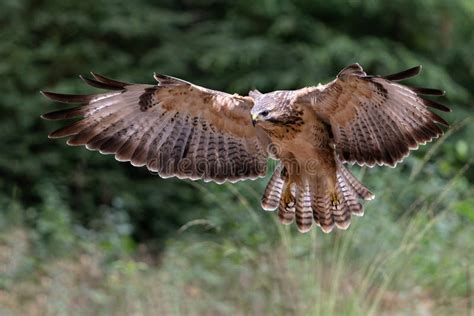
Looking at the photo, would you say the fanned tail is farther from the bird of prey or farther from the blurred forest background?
the blurred forest background

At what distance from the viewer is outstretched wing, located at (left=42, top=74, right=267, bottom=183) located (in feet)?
18.8

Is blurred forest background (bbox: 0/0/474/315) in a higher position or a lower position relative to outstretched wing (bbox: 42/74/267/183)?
lower

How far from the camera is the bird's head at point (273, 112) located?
5.27 metres

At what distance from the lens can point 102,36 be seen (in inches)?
484

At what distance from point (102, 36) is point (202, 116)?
668cm

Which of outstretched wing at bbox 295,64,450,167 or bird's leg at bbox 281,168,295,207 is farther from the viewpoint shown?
bird's leg at bbox 281,168,295,207

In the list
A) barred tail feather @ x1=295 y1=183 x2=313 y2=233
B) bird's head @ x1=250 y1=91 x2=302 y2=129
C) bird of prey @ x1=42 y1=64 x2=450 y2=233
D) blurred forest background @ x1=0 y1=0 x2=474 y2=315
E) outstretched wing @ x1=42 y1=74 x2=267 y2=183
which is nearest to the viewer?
bird's head @ x1=250 y1=91 x2=302 y2=129

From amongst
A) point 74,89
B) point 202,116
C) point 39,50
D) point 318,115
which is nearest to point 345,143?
point 318,115

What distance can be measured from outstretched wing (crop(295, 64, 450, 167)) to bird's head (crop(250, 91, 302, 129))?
9 centimetres

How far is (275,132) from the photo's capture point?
5.45 meters

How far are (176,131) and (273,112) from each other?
0.83 m

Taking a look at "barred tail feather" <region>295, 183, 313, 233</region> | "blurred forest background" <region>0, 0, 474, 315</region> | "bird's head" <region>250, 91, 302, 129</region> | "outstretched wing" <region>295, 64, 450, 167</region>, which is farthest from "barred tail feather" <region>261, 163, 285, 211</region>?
"blurred forest background" <region>0, 0, 474, 315</region>

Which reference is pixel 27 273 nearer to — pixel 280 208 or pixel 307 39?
pixel 280 208

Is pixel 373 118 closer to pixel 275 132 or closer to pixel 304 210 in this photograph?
pixel 275 132
